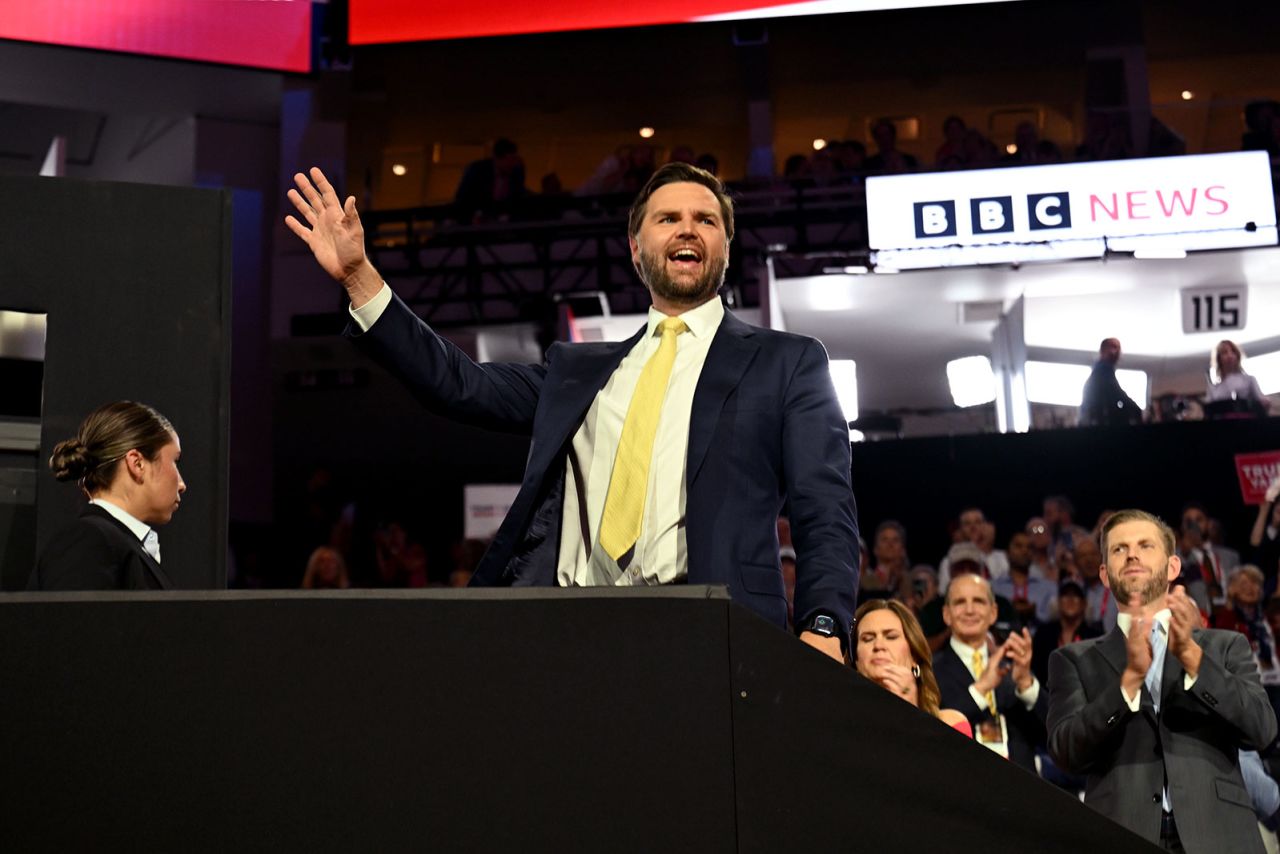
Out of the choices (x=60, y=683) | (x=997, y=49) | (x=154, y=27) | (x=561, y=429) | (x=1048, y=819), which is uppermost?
(x=997, y=49)

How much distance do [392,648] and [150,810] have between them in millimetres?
284

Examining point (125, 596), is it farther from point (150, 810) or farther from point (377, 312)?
point (377, 312)

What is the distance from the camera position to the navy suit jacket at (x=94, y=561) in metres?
2.62

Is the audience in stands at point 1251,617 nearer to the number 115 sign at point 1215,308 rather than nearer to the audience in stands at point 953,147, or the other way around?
the number 115 sign at point 1215,308

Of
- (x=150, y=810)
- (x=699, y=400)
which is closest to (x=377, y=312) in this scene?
(x=699, y=400)

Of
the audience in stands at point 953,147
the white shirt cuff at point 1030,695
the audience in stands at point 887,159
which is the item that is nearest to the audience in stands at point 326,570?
the white shirt cuff at point 1030,695

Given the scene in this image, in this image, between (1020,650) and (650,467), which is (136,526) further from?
(1020,650)

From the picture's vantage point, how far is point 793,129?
16297 mm

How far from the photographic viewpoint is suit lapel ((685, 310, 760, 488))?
211cm

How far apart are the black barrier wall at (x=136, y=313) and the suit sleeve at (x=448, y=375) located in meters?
0.97

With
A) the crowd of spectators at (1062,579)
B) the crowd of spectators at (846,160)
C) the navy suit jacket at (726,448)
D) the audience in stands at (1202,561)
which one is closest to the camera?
the navy suit jacket at (726,448)

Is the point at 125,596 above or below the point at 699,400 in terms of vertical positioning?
below

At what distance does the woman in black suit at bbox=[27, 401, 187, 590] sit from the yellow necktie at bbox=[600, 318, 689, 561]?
104 cm

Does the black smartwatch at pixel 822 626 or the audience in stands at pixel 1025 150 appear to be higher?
the audience in stands at pixel 1025 150
